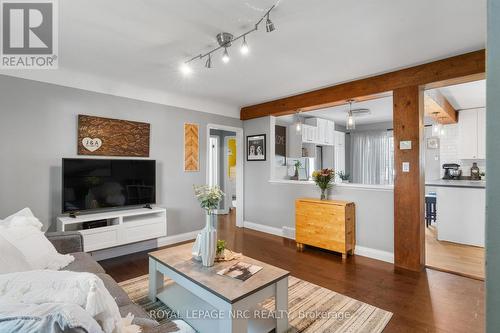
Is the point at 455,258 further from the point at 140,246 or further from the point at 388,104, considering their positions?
the point at 140,246

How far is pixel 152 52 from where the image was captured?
263 centimetres

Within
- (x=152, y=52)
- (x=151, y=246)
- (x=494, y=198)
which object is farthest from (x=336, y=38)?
(x=151, y=246)

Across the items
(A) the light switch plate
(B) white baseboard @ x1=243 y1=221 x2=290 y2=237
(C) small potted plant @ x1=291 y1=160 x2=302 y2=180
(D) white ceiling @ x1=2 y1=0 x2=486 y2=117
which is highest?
(D) white ceiling @ x1=2 y1=0 x2=486 y2=117

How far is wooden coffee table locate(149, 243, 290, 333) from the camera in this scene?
5.23 ft

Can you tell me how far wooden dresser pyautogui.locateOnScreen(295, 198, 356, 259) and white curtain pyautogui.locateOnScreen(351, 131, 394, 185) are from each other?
393cm

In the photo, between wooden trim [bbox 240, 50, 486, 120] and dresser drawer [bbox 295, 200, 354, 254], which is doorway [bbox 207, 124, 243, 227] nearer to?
wooden trim [bbox 240, 50, 486, 120]

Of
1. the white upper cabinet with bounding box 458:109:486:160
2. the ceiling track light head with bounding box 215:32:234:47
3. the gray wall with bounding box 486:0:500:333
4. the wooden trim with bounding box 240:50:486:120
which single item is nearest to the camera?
the gray wall with bounding box 486:0:500:333

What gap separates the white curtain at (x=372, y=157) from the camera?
6.80m

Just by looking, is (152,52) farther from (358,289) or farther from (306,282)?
(358,289)

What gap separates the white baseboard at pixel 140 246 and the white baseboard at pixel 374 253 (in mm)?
2637

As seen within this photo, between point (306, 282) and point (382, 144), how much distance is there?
544 centimetres

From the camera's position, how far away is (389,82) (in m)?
3.20

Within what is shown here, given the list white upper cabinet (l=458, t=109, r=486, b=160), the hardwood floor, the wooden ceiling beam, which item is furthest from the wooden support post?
white upper cabinet (l=458, t=109, r=486, b=160)

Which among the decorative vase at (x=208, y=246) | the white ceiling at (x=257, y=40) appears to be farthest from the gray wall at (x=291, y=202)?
the decorative vase at (x=208, y=246)
